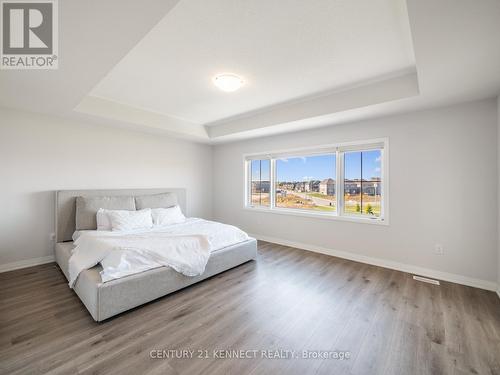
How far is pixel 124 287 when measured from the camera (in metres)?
2.07

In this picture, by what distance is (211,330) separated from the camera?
189 cm

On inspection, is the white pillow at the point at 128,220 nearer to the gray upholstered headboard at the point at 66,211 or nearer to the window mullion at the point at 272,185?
the gray upholstered headboard at the point at 66,211

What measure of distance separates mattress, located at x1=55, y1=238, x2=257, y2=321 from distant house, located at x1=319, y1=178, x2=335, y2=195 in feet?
7.55

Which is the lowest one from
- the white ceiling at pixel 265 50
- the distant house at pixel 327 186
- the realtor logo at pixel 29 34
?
the distant house at pixel 327 186

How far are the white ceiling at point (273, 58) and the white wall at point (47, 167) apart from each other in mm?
317

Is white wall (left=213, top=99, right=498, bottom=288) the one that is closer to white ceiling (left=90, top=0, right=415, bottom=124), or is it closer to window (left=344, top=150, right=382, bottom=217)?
window (left=344, top=150, right=382, bottom=217)

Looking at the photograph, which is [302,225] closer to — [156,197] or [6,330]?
[156,197]

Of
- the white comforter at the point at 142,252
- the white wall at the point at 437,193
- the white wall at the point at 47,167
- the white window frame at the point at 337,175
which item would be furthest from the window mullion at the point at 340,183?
the white wall at the point at 47,167

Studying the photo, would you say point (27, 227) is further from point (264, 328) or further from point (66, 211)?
point (264, 328)

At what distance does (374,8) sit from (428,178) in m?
2.34

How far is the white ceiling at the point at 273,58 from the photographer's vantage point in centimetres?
143

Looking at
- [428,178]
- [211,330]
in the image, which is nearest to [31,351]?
[211,330]

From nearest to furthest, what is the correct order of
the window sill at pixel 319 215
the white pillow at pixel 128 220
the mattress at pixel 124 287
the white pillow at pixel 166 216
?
1. the mattress at pixel 124 287
2. the white pillow at pixel 128 220
3. the window sill at pixel 319 215
4. the white pillow at pixel 166 216

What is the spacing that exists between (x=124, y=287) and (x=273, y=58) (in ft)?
8.64
